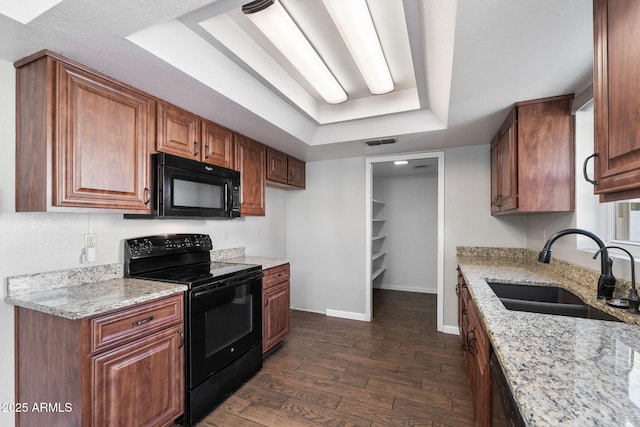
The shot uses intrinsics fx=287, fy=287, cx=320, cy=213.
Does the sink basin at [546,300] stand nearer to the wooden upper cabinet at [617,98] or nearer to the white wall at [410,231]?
the wooden upper cabinet at [617,98]

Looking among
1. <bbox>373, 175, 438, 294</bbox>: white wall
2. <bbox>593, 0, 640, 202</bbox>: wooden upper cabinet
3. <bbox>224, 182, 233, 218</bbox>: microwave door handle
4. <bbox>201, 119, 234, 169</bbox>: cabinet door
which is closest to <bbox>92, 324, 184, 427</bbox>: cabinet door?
<bbox>224, 182, 233, 218</bbox>: microwave door handle

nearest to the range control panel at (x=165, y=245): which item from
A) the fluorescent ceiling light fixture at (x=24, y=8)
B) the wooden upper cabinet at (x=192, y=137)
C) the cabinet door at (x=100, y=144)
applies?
the cabinet door at (x=100, y=144)

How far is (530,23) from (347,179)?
107 inches

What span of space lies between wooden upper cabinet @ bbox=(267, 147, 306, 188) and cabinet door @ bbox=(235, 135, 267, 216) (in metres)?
0.13

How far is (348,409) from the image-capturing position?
2.00m

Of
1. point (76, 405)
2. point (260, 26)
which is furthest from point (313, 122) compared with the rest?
point (76, 405)

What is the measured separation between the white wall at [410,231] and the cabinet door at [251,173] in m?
2.89

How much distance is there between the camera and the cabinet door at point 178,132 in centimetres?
201

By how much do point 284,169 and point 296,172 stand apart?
1.02ft

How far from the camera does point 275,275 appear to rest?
2.80 metres

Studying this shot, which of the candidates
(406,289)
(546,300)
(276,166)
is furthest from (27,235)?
(406,289)

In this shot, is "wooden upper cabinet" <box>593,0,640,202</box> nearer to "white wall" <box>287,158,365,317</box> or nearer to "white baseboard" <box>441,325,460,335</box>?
"white baseboard" <box>441,325,460,335</box>

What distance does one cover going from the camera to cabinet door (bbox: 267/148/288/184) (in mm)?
3215

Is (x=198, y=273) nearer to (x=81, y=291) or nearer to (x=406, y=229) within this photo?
(x=81, y=291)
